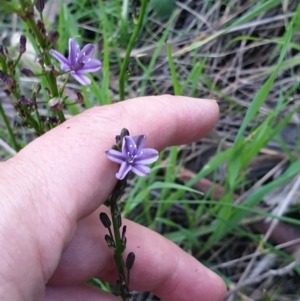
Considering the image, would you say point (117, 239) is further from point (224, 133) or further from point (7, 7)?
point (224, 133)

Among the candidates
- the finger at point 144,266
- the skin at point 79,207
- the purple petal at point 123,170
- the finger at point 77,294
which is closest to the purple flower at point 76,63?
the skin at point 79,207

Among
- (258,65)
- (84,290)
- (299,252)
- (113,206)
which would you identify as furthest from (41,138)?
(258,65)

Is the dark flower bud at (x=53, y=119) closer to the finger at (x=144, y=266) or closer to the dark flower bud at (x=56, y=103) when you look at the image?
the dark flower bud at (x=56, y=103)

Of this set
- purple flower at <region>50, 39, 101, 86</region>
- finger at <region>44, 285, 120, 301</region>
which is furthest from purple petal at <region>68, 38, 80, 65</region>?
finger at <region>44, 285, 120, 301</region>

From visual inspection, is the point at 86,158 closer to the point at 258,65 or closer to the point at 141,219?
the point at 141,219

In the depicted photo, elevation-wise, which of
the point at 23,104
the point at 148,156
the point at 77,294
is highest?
the point at 23,104

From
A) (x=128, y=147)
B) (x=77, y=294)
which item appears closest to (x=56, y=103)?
(x=128, y=147)

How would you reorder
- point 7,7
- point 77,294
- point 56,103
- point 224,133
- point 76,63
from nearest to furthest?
point 7,7 < point 56,103 < point 76,63 < point 77,294 < point 224,133
